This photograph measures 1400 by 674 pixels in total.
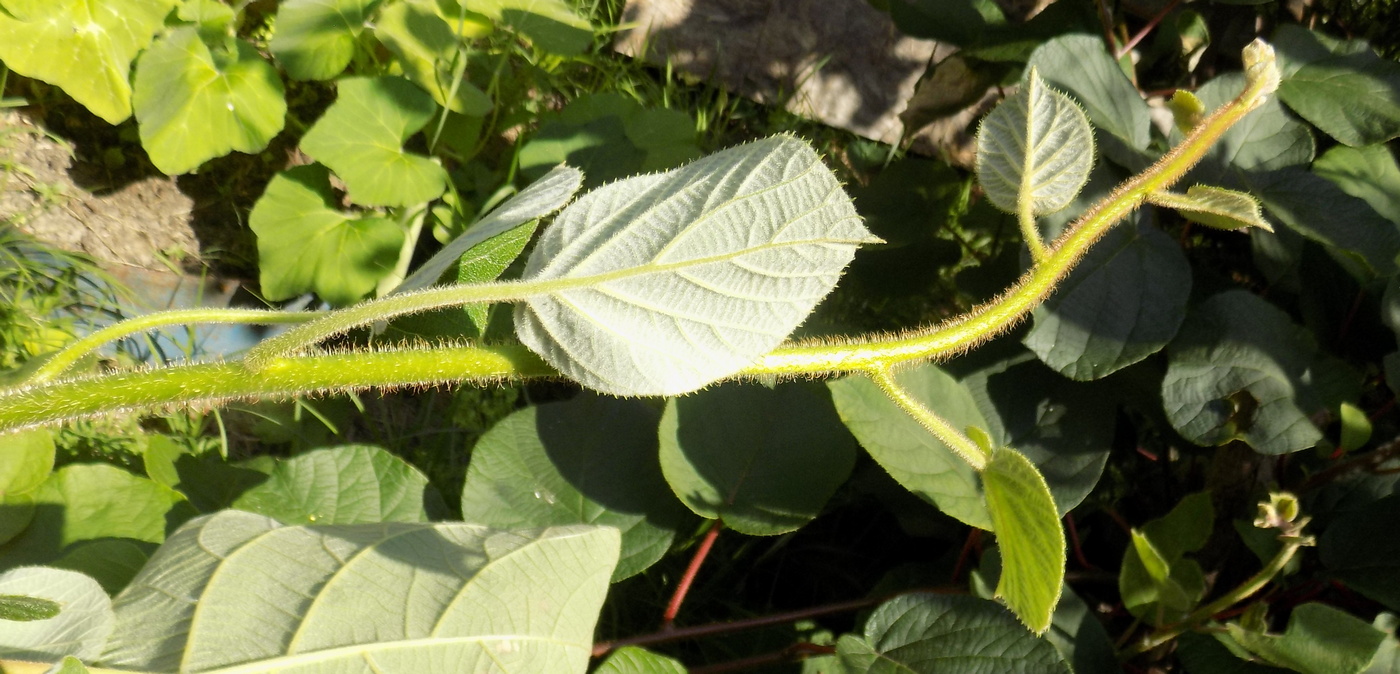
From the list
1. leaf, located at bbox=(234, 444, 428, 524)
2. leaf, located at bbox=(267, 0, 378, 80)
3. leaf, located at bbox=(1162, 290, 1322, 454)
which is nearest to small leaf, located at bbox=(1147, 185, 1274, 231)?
leaf, located at bbox=(1162, 290, 1322, 454)

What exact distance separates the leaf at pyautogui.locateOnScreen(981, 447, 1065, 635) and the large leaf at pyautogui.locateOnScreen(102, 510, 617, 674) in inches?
12.1

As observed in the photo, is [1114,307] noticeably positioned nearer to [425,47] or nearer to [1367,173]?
[1367,173]

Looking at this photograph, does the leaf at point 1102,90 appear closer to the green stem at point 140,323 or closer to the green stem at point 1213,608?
the green stem at point 1213,608

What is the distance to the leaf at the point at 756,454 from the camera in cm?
99

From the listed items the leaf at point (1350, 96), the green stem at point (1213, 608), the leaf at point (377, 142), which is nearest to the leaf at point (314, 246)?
the leaf at point (377, 142)

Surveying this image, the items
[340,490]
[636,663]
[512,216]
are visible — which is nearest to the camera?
[512,216]

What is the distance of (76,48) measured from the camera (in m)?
1.37

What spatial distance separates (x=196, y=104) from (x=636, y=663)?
3.73 ft

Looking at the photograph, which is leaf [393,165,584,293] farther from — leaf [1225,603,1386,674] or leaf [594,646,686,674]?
leaf [1225,603,1386,674]

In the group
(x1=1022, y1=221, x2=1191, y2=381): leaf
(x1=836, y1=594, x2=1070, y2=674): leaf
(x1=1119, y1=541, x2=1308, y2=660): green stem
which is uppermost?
(x1=1022, y1=221, x2=1191, y2=381): leaf

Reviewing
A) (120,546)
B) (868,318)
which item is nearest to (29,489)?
(120,546)

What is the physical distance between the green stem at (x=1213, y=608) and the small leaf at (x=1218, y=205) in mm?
450

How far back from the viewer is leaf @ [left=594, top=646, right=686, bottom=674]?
849mm

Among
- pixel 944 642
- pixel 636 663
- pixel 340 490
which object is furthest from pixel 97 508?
pixel 944 642
